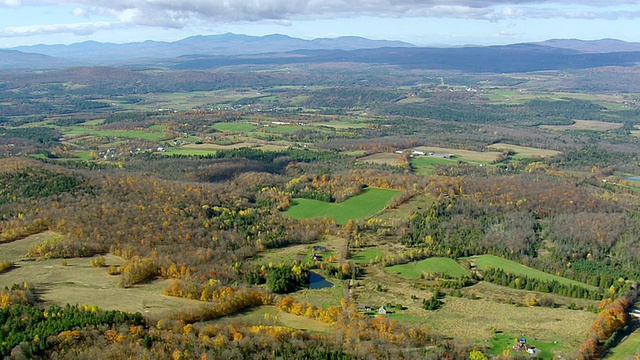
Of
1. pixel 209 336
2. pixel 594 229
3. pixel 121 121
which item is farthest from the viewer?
pixel 121 121

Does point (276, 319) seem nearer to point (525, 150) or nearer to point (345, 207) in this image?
point (345, 207)

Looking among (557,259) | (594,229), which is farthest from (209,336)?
(594,229)

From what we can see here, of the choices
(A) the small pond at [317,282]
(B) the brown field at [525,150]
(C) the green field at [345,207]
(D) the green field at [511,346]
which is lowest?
(A) the small pond at [317,282]

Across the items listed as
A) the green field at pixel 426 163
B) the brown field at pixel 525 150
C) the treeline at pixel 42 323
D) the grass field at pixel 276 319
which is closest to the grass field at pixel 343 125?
the brown field at pixel 525 150

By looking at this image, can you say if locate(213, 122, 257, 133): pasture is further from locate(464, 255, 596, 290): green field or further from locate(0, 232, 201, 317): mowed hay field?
locate(464, 255, 596, 290): green field

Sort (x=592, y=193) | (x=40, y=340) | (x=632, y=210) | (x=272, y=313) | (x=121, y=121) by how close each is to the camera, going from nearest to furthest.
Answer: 1. (x=40, y=340)
2. (x=272, y=313)
3. (x=632, y=210)
4. (x=592, y=193)
5. (x=121, y=121)

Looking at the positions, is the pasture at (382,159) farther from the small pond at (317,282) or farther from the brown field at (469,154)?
the small pond at (317,282)

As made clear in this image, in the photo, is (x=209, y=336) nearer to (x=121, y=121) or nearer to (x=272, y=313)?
(x=272, y=313)
